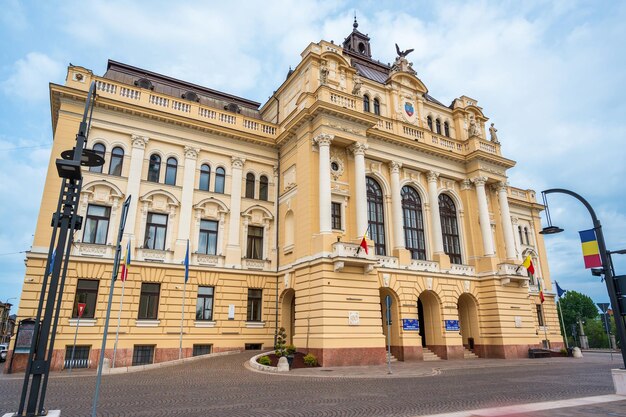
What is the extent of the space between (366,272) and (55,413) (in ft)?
66.7

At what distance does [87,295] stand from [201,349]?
7355 mm

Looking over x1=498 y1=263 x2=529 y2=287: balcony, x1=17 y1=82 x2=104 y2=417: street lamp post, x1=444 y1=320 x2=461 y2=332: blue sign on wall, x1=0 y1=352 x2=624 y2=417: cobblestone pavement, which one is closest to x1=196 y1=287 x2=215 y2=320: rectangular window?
x1=0 y1=352 x2=624 y2=417: cobblestone pavement

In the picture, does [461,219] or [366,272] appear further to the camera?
[461,219]

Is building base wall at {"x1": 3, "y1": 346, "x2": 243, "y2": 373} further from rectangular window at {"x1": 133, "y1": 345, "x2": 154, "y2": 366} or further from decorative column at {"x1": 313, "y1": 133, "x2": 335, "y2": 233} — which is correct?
decorative column at {"x1": 313, "y1": 133, "x2": 335, "y2": 233}

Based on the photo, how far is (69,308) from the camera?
22.8m

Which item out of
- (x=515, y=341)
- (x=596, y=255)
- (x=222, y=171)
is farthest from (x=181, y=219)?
(x=515, y=341)

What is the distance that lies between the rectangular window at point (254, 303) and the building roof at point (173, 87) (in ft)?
47.7

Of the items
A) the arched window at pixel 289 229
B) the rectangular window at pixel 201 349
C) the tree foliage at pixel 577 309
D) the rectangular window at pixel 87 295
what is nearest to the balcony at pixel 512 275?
the arched window at pixel 289 229

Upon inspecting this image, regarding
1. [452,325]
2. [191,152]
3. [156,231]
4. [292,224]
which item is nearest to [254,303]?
[292,224]

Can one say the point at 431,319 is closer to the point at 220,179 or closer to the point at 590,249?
the point at 590,249

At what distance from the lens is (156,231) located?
88.5 feet

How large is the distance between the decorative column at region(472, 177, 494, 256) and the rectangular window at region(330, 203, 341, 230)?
13520 mm

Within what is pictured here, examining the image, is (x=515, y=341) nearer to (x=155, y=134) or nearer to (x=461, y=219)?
(x=461, y=219)

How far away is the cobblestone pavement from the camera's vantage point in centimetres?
1036
